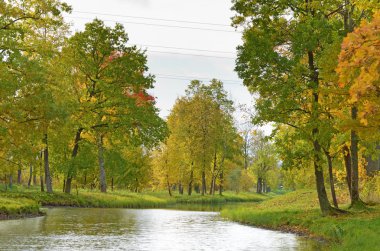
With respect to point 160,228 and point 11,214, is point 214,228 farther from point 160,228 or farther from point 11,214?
point 11,214

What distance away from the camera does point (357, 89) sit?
8.88 meters

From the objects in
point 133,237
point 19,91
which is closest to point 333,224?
point 133,237

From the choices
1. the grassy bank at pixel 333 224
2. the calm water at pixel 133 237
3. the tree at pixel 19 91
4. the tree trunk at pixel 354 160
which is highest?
the tree at pixel 19 91

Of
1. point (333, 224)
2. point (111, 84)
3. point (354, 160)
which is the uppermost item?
point (111, 84)

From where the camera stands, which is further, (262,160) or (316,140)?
(262,160)

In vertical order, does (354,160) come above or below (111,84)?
below

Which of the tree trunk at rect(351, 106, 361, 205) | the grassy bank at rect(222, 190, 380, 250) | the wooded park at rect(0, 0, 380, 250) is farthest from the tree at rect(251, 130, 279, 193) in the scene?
the tree trunk at rect(351, 106, 361, 205)

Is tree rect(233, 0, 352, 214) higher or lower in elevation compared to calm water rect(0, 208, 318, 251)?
higher

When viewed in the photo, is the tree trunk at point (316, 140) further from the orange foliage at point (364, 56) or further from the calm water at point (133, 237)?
the orange foliage at point (364, 56)

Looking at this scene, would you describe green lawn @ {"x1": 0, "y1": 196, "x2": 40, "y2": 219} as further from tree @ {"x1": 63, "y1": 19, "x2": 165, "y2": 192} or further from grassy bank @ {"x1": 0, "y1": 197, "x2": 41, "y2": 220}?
tree @ {"x1": 63, "y1": 19, "x2": 165, "y2": 192}

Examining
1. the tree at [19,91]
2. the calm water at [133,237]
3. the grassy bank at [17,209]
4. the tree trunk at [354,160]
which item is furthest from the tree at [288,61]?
the grassy bank at [17,209]

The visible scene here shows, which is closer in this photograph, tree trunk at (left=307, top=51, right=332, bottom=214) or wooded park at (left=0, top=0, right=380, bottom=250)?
wooded park at (left=0, top=0, right=380, bottom=250)

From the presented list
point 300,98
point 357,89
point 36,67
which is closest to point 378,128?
point 357,89

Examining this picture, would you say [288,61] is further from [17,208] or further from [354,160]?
[17,208]
